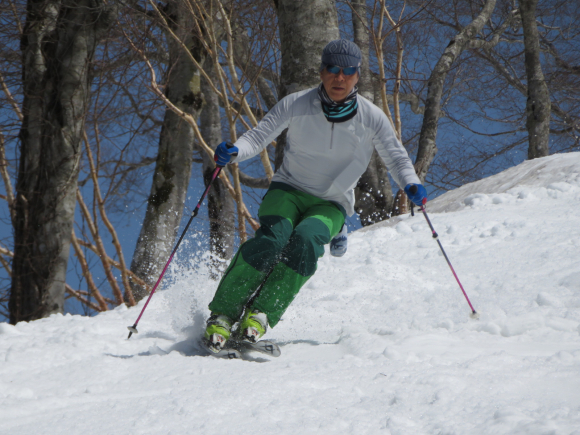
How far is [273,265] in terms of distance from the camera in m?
2.86

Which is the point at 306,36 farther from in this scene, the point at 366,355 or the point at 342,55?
the point at 366,355

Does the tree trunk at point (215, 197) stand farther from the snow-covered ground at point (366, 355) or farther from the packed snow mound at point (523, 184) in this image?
the snow-covered ground at point (366, 355)

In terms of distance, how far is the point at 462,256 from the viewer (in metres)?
4.20

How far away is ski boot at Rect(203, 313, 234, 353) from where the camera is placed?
2648mm

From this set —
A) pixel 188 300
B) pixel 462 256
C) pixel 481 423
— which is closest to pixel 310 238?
pixel 188 300

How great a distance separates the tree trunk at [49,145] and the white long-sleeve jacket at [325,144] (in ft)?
12.1

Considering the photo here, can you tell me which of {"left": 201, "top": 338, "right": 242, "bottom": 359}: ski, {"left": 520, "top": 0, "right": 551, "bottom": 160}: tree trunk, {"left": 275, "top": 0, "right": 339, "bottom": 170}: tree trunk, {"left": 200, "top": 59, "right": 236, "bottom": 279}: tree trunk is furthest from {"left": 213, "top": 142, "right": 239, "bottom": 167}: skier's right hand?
{"left": 520, "top": 0, "right": 551, "bottom": 160}: tree trunk

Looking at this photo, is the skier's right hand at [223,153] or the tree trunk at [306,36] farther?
the tree trunk at [306,36]

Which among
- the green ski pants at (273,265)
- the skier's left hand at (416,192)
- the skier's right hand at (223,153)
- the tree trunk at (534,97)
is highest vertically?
the tree trunk at (534,97)

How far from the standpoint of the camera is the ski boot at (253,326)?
2672 mm

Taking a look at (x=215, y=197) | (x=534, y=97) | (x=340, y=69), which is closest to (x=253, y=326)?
(x=340, y=69)

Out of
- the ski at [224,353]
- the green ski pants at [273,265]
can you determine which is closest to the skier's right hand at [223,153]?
the green ski pants at [273,265]

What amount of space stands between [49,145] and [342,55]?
4.30 meters

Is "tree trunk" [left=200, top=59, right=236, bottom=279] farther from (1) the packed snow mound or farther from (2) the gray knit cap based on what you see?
(2) the gray knit cap
